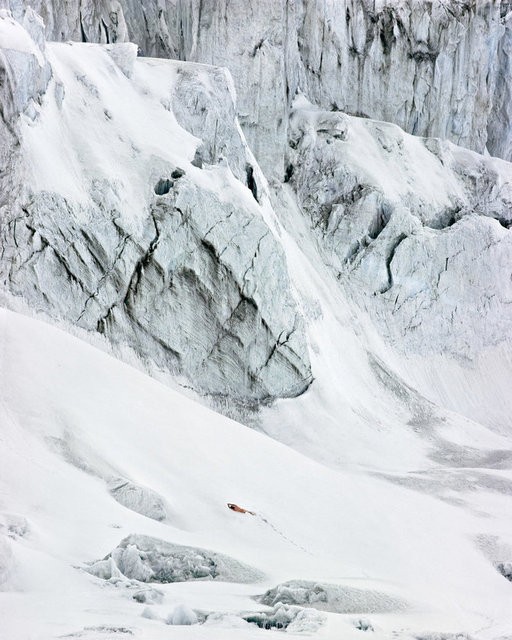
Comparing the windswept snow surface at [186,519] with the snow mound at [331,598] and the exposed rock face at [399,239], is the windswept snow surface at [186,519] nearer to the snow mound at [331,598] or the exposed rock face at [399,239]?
the snow mound at [331,598]

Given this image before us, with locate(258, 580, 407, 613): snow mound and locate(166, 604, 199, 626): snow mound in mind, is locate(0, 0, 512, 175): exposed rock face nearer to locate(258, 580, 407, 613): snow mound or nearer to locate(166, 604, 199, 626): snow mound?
locate(258, 580, 407, 613): snow mound

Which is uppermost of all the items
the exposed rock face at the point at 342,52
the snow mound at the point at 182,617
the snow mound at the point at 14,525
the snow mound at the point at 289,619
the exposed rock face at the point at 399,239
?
the exposed rock face at the point at 342,52

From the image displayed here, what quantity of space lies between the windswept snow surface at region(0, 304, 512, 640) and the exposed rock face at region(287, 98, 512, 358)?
51.3ft

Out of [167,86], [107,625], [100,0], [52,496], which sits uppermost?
[100,0]

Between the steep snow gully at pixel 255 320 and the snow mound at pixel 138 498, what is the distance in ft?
0.19

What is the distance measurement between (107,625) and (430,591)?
8.56m

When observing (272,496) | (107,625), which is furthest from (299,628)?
(272,496)

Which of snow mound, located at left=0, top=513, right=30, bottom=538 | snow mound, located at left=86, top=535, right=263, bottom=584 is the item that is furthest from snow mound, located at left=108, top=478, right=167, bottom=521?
snow mound, located at left=0, top=513, right=30, bottom=538

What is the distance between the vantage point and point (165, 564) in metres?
13.6

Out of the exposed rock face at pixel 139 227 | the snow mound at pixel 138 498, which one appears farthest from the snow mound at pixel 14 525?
the exposed rock face at pixel 139 227

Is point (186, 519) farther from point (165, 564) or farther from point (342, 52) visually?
point (342, 52)

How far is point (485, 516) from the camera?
23.4m

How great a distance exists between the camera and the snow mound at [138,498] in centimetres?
1655

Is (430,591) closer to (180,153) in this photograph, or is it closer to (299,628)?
(299,628)
